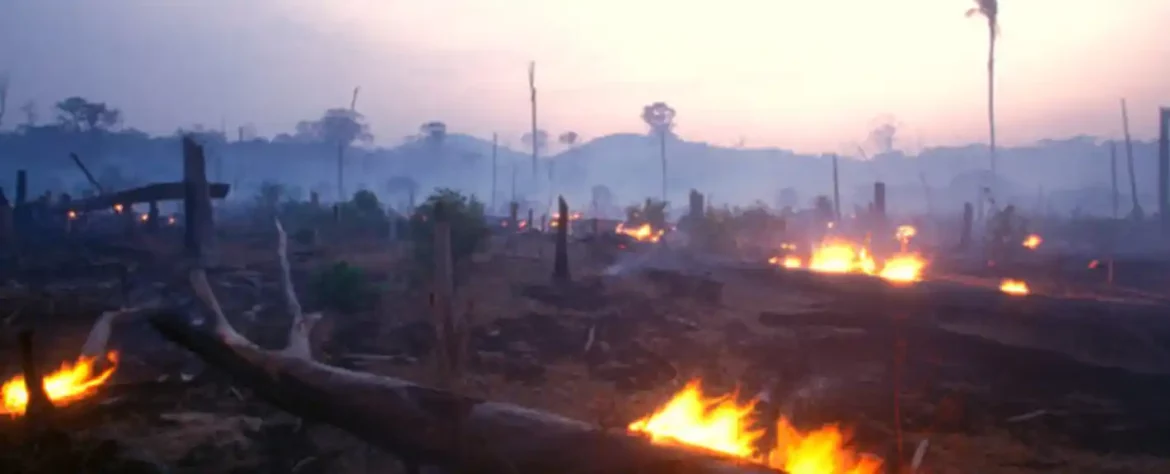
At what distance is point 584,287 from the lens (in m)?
18.9

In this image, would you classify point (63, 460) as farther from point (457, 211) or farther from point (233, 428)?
point (457, 211)

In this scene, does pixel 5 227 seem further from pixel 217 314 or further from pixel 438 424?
pixel 438 424

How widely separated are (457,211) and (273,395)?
13.6 metres

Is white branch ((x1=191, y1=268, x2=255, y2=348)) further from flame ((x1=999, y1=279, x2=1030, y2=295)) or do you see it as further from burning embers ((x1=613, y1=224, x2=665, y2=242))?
burning embers ((x1=613, y1=224, x2=665, y2=242))

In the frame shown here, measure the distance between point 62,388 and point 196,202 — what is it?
7.53m

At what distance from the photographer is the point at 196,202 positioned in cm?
1465

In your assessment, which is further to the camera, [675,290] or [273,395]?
[675,290]

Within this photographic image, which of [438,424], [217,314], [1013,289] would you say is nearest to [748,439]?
[438,424]

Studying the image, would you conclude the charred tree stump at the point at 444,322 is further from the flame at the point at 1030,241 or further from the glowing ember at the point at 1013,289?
the flame at the point at 1030,241

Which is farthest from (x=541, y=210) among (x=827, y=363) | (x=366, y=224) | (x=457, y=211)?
(x=827, y=363)

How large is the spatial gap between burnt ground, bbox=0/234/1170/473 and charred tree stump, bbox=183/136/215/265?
1.58 m

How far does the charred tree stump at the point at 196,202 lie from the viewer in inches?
563

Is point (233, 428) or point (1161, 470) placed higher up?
point (233, 428)

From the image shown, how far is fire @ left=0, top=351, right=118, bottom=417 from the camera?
25.0 feet
